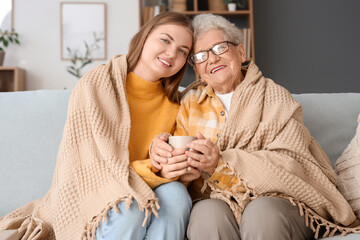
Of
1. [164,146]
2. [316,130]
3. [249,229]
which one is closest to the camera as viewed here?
[249,229]

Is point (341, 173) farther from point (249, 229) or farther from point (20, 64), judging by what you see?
point (20, 64)

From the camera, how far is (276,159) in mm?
1258

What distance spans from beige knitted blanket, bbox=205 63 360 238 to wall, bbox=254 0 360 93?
97.4 inches

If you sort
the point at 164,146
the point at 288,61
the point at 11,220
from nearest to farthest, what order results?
the point at 164,146
the point at 11,220
the point at 288,61

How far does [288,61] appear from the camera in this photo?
3.84m

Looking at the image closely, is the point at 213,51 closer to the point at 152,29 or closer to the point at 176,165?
the point at 152,29

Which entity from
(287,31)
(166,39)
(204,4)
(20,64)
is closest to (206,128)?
(166,39)

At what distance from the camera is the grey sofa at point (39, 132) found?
1560 mm

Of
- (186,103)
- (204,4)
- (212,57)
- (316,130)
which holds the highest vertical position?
(204,4)

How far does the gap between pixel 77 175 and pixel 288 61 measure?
10.2 feet

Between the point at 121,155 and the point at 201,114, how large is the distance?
41 cm

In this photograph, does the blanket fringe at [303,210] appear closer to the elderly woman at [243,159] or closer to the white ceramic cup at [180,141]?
the elderly woman at [243,159]

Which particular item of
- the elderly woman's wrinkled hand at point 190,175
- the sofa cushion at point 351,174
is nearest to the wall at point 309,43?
the sofa cushion at point 351,174

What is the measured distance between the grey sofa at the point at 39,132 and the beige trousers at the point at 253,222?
661mm
